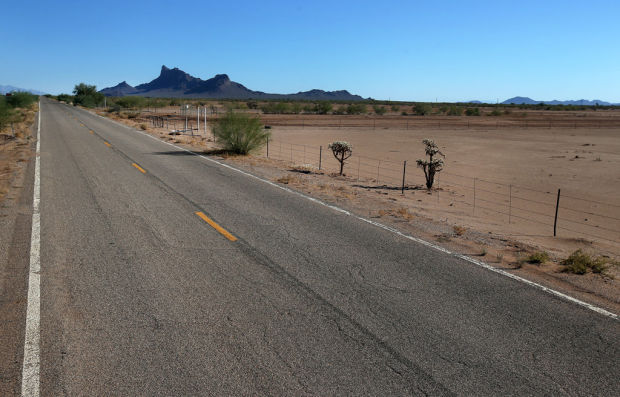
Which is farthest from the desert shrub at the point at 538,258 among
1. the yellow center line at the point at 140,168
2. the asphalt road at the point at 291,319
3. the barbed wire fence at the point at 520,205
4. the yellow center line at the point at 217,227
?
the yellow center line at the point at 140,168

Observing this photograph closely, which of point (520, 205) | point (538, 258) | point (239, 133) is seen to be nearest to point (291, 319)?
point (538, 258)

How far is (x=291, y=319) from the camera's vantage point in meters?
5.20

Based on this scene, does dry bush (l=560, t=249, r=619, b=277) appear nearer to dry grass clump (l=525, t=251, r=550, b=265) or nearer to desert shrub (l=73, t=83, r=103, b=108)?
dry grass clump (l=525, t=251, r=550, b=265)

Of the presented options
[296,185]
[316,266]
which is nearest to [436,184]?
[296,185]

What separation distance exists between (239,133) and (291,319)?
17.8 meters

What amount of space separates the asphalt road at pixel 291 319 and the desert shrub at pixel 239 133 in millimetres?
13077

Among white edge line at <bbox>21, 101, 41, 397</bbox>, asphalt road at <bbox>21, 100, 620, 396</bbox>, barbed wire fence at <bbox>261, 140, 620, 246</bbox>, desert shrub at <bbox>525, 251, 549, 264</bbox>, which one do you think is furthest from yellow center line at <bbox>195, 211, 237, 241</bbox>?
→ barbed wire fence at <bbox>261, 140, 620, 246</bbox>

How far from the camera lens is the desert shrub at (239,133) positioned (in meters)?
22.1

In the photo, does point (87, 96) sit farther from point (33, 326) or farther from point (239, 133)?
point (33, 326)

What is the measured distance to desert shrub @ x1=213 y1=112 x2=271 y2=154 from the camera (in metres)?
22.1

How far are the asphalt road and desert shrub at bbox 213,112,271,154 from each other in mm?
13077

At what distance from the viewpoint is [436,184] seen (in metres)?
19.6

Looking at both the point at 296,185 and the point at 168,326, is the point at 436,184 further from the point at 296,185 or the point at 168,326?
the point at 168,326

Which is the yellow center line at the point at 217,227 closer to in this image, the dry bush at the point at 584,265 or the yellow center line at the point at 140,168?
the dry bush at the point at 584,265
